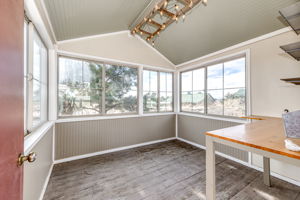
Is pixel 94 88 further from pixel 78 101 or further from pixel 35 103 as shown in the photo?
pixel 35 103

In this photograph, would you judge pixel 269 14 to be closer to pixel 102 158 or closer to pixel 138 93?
pixel 138 93

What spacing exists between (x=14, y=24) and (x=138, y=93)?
9.89ft

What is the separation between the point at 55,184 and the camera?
1.99 meters

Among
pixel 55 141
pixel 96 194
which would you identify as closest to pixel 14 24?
pixel 96 194

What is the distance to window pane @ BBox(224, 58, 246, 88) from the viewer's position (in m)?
2.75

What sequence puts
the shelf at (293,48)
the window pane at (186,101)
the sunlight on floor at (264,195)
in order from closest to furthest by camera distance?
the shelf at (293,48) < the sunlight on floor at (264,195) < the window pane at (186,101)

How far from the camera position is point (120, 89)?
3414mm

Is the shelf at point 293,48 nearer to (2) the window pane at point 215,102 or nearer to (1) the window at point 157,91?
(2) the window pane at point 215,102

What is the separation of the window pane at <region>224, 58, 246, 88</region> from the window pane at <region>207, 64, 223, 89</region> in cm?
12

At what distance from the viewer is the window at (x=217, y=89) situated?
2.80 metres

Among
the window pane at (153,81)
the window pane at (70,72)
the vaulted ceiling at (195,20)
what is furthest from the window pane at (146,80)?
the window pane at (70,72)

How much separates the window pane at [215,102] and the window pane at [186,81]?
27.8 inches

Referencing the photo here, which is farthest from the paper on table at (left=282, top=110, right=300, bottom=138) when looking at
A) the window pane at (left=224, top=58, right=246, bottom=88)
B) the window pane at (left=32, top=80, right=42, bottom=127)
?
the window pane at (left=32, top=80, right=42, bottom=127)

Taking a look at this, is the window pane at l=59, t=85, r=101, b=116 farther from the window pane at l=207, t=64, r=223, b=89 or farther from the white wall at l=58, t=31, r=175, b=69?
the window pane at l=207, t=64, r=223, b=89
